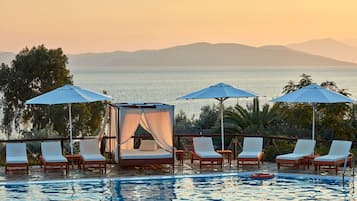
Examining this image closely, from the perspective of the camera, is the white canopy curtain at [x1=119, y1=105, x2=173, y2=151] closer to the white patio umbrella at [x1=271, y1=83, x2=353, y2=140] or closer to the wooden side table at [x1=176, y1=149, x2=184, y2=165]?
the wooden side table at [x1=176, y1=149, x2=184, y2=165]

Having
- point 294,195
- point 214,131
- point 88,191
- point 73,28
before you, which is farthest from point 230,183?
point 73,28

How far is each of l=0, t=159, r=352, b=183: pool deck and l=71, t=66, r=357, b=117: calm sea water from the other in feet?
182

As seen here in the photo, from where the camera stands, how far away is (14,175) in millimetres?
14430

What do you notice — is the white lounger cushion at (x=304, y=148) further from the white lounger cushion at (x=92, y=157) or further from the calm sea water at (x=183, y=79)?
the calm sea water at (x=183, y=79)

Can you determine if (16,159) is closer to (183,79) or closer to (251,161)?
(251,161)

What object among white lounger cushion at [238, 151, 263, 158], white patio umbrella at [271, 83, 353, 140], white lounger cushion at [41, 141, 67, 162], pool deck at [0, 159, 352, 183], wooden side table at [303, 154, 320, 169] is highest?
white patio umbrella at [271, 83, 353, 140]

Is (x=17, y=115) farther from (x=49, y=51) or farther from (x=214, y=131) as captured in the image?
(x=214, y=131)

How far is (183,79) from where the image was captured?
109 metres

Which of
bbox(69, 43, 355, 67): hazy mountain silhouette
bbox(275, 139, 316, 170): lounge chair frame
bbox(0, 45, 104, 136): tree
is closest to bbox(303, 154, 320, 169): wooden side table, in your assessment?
bbox(275, 139, 316, 170): lounge chair frame

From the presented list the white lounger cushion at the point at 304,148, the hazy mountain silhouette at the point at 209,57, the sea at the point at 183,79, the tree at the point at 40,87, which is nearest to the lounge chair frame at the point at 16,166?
the white lounger cushion at the point at 304,148

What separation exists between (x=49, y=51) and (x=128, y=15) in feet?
19.4

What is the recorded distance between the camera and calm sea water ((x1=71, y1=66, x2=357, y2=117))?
271 ft

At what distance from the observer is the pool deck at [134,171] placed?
1426cm

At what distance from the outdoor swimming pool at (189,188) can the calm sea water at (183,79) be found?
186 feet
